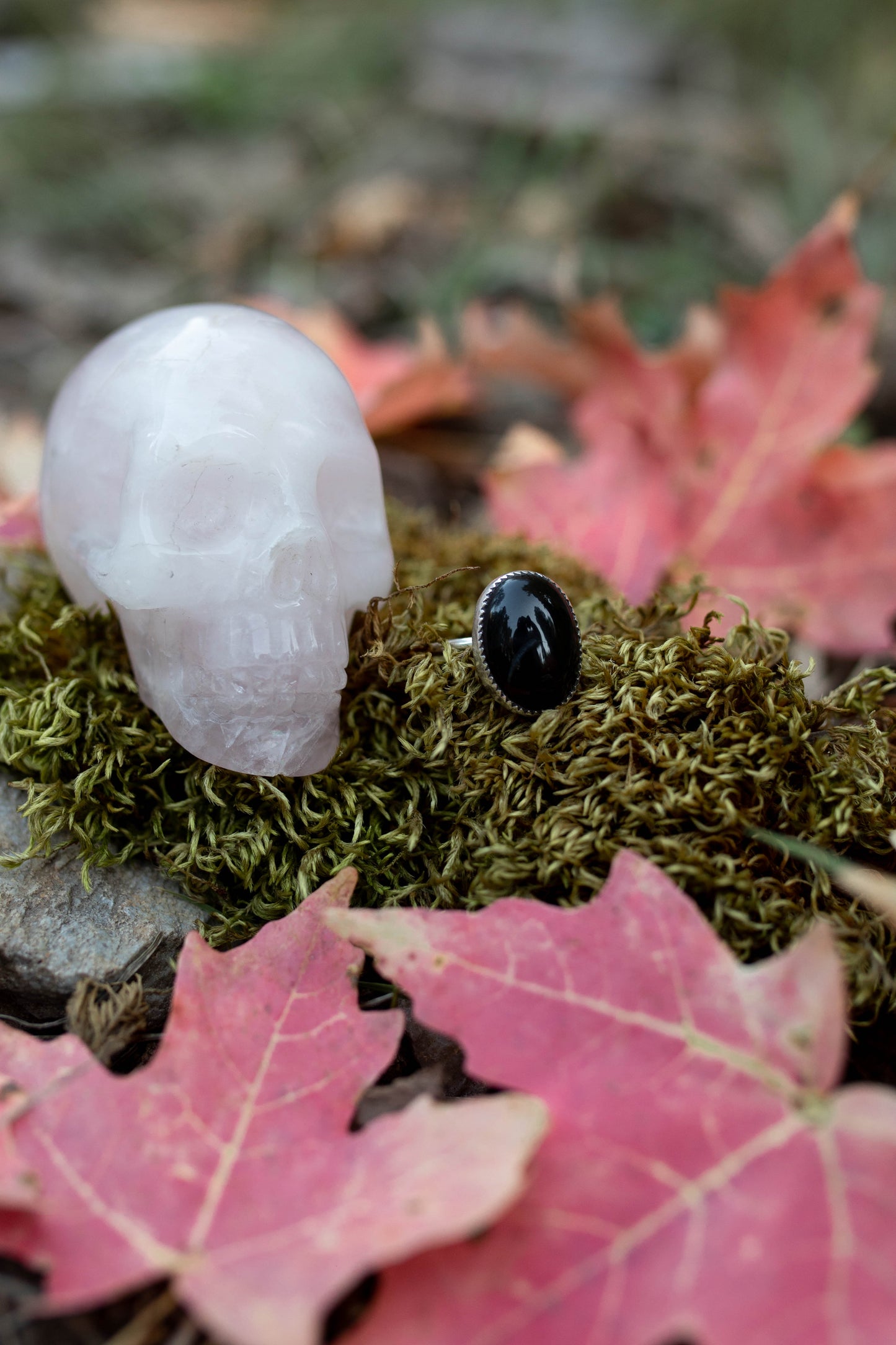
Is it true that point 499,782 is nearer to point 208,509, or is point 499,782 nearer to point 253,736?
point 253,736

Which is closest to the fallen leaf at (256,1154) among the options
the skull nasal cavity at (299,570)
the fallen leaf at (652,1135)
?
the fallen leaf at (652,1135)

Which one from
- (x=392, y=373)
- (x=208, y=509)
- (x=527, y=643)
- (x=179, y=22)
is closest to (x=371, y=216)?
(x=392, y=373)

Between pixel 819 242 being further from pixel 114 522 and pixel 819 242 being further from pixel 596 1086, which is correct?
pixel 596 1086

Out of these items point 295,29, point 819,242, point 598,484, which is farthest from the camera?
point 295,29

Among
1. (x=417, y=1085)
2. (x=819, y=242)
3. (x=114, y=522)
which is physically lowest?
(x=417, y=1085)

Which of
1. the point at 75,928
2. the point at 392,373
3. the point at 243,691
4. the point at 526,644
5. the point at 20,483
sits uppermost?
the point at 526,644

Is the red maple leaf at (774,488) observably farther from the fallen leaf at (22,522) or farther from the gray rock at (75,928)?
the gray rock at (75,928)

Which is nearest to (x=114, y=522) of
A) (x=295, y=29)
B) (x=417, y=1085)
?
(x=417, y=1085)
